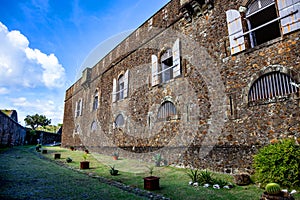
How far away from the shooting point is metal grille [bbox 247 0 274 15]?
5.95m

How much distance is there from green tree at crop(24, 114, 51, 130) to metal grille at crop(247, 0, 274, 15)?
146ft

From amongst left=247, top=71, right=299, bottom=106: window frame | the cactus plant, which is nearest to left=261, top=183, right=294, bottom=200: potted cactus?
the cactus plant

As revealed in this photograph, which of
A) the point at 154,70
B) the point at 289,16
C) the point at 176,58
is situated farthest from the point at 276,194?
the point at 154,70

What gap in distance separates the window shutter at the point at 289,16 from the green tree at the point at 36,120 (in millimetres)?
45430

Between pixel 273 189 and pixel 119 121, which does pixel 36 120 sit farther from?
pixel 273 189

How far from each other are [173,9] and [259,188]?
8012 mm

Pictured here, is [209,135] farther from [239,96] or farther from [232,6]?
[232,6]

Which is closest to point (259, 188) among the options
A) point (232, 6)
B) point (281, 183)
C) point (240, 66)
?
point (281, 183)

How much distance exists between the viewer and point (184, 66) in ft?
26.8

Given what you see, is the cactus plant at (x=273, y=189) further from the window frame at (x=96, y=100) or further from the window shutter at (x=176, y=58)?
the window frame at (x=96, y=100)

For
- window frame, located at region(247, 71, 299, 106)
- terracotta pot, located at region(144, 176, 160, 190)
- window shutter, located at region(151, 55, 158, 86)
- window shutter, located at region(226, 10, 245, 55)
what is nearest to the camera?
terracotta pot, located at region(144, 176, 160, 190)

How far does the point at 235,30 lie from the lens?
21.4 ft

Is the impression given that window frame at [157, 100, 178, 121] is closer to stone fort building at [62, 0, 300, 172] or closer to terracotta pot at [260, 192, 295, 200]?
stone fort building at [62, 0, 300, 172]

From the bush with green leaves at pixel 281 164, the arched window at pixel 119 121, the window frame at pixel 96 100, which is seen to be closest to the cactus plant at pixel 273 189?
the bush with green leaves at pixel 281 164
